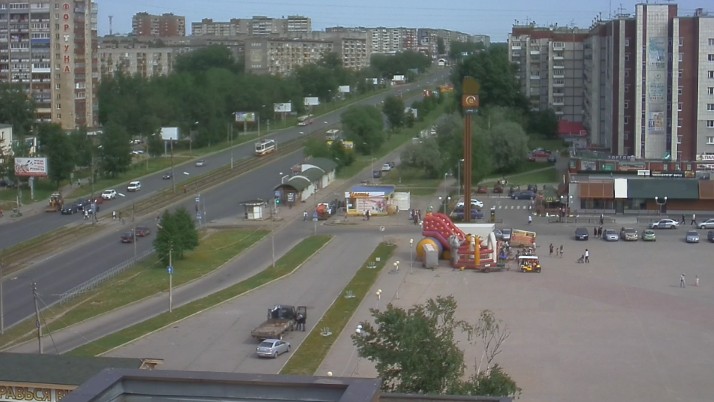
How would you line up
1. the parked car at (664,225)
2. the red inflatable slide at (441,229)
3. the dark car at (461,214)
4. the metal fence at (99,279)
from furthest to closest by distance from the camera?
1. the dark car at (461,214)
2. the parked car at (664,225)
3. the red inflatable slide at (441,229)
4. the metal fence at (99,279)

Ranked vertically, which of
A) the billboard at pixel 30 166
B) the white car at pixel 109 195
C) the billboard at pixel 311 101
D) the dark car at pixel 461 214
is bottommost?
the dark car at pixel 461 214

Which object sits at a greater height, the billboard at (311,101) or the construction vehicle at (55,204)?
the billboard at (311,101)

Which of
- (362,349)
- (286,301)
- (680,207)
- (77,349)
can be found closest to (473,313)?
(286,301)

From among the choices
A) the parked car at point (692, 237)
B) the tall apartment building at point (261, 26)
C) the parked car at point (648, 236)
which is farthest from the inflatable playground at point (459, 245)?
the tall apartment building at point (261, 26)

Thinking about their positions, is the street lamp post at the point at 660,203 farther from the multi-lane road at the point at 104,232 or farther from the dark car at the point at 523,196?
the multi-lane road at the point at 104,232

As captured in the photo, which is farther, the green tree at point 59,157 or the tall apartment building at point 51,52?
the tall apartment building at point 51,52

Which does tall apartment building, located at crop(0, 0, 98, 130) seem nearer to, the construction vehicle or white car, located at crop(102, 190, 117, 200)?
white car, located at crop(102, 190, 117, 200)

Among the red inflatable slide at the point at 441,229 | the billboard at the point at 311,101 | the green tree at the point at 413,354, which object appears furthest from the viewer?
the billboard at the point at 311,101

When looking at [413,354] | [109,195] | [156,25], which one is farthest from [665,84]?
[156,25]
